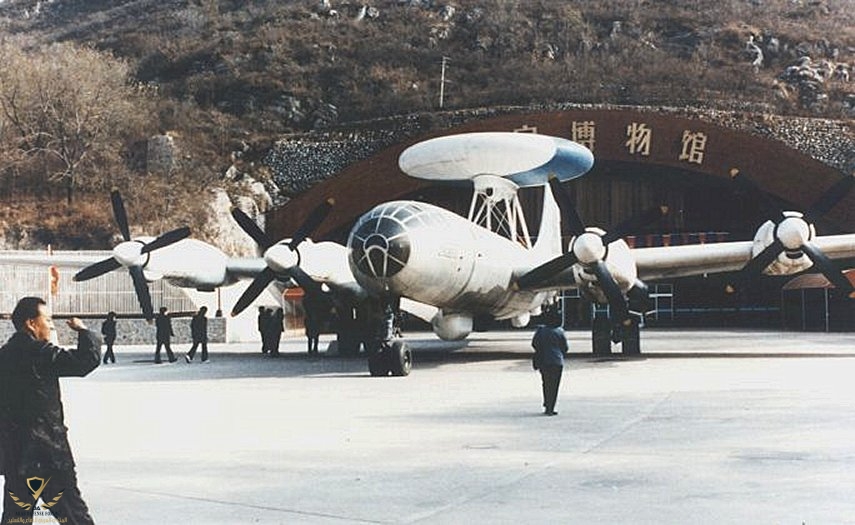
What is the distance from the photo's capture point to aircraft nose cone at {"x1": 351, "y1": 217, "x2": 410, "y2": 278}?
24.5 metres

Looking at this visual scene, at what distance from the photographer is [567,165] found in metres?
37.7

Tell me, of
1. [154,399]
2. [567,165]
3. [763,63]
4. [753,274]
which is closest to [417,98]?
[763,63]

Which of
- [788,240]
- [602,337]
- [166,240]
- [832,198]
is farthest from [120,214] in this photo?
[832,198]

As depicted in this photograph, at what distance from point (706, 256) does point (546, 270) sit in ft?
17.6

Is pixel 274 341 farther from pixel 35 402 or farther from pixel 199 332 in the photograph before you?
pixel 35 402

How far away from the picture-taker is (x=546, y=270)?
28.3 m

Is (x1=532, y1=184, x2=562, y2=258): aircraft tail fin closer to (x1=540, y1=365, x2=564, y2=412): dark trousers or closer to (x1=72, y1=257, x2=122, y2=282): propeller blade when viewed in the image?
(x1=72, y1=257, x2=122, y2=282): propeller blade

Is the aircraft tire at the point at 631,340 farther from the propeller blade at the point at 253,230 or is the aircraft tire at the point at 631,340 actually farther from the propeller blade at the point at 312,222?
the propeller blade at the point at 253,230

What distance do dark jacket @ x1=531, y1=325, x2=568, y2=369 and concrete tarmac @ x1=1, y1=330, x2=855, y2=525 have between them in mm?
985

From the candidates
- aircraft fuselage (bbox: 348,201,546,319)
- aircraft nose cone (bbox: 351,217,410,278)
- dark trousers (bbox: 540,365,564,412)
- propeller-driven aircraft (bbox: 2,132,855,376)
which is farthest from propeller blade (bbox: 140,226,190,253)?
dark trousers (bbox: 540,365,564,412)

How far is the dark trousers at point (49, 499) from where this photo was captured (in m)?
7.04

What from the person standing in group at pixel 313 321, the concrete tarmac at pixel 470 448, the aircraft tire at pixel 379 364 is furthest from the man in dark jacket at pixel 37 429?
the person standing in group at pixel 313 321

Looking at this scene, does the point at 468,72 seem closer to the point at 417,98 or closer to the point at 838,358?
the point at 417,98

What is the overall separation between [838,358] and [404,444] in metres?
21.0
